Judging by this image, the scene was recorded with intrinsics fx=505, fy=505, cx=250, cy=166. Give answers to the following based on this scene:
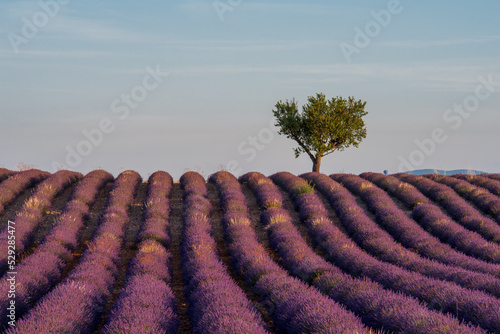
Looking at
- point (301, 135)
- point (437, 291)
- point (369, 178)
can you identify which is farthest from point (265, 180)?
point (437, 291)

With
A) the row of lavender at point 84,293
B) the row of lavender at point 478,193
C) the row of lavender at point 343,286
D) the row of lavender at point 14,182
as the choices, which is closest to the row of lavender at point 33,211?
the row of lavender at point 14,182

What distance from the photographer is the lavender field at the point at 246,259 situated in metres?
6.96

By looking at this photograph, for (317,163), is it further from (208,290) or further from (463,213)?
(208,290)

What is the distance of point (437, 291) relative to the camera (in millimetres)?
8109

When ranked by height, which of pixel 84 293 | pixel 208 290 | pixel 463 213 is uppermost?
pixel 463 213

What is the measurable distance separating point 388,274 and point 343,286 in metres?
1.37

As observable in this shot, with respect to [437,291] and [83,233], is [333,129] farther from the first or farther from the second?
[437,291]

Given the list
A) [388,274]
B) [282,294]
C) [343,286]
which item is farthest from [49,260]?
[388,274]

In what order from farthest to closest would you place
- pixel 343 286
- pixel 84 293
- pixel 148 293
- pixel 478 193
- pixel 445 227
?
1. pixel 478 193
2. pixel 445 227
3. pixel 343 286
4. pixel 84 293
5. pixel 148 293

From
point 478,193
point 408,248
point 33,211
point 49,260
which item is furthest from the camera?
point 478,193

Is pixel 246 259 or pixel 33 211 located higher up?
pixel 246 259

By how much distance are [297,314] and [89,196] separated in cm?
1343

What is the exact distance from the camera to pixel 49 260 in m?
10.8

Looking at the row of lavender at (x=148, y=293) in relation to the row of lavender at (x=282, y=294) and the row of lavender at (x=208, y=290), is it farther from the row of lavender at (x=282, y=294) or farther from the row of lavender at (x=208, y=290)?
the row of lavender at (x=282, y=294)
